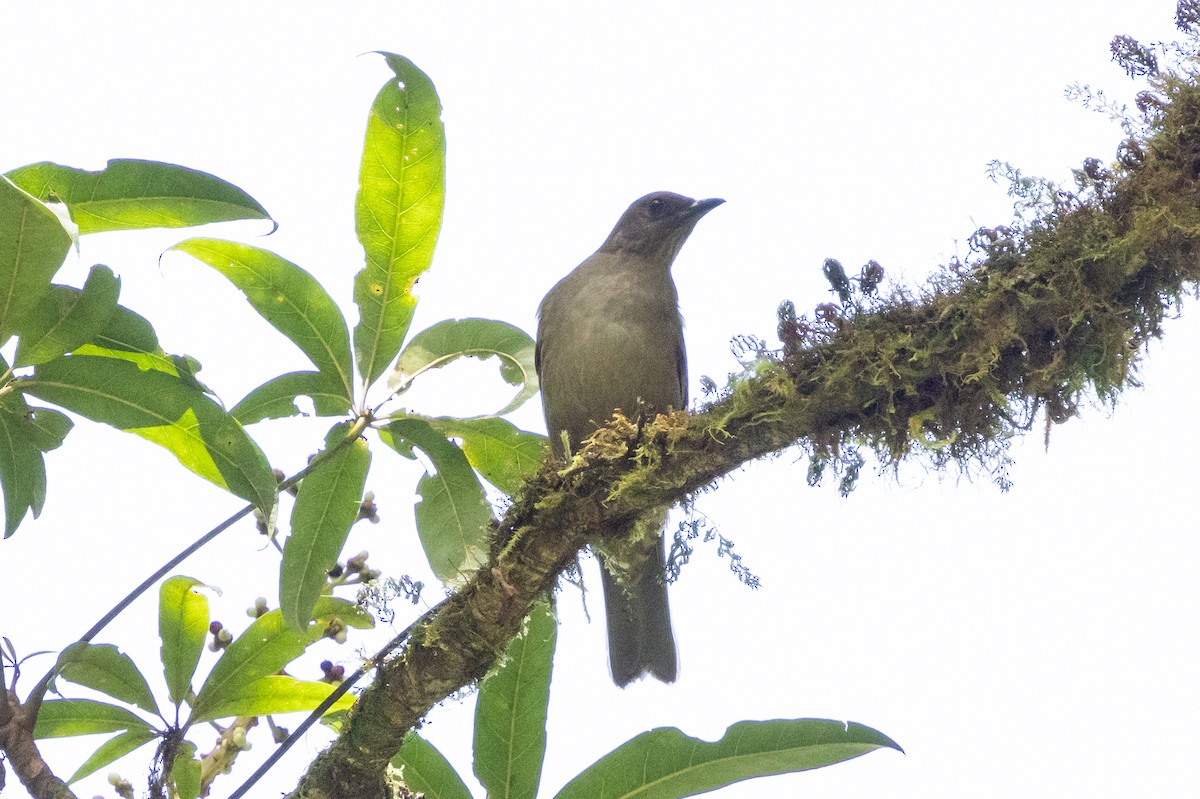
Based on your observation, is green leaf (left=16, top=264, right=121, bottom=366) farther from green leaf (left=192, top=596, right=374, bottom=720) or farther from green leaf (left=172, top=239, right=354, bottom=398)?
green leaf (left=192, top=596, right=374, bottom=720)

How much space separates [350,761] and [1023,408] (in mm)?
1937

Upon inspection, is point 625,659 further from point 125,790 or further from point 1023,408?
point 1023,408

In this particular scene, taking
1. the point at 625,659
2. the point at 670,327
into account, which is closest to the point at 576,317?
the point at 670,327

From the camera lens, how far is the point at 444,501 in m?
3.45

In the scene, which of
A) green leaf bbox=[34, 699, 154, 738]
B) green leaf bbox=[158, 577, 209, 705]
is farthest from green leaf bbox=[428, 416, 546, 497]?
green leaf bbox=[34, 699, 154, 738]

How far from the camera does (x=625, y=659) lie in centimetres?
516

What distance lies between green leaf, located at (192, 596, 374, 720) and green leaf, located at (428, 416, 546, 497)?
70 cm

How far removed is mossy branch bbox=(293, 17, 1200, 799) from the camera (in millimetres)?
2674

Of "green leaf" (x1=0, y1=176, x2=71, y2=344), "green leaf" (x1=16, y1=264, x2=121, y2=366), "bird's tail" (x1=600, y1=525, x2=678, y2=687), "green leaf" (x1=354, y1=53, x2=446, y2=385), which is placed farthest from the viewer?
"bird's tail" (x1=600, y1=525, x2=678, y2=687)

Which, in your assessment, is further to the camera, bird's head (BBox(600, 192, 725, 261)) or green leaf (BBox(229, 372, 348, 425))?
bird's head (BBox(600, 192, 725, 261))

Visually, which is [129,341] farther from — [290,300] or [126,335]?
[290,300]

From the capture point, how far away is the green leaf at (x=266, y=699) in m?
3.30

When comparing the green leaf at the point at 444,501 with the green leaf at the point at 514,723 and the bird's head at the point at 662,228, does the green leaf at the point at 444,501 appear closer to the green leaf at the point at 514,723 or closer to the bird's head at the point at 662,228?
the green leaf at the point at 514,723

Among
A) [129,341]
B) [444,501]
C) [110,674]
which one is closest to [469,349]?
[444,501]
